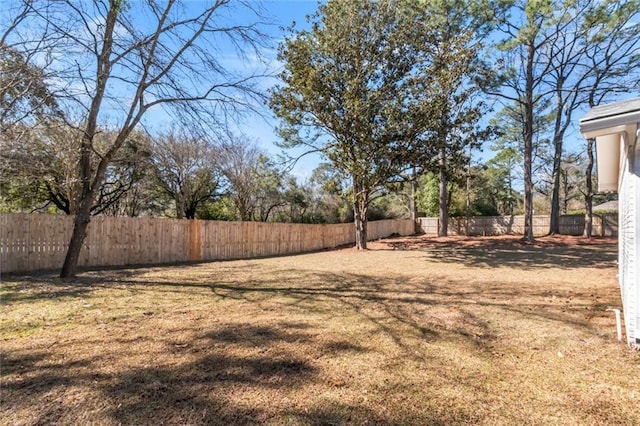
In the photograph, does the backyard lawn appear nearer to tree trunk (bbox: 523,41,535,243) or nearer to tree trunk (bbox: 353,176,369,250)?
tree trunk (bbox: 353,176,369,250)

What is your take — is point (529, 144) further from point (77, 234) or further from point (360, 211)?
point (77, 234)

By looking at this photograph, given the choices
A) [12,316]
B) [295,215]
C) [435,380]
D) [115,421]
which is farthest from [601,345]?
[295,215]

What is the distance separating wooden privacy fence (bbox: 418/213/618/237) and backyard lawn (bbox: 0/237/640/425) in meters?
20.5

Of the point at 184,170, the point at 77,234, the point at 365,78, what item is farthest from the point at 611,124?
the point at 184,170

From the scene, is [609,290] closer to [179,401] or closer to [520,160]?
[179,401]

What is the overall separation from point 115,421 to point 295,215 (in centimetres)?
1986

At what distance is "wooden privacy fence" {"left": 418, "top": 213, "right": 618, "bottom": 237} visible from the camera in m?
22.2

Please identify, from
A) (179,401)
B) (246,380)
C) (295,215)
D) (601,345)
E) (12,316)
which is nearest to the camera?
(179,401)

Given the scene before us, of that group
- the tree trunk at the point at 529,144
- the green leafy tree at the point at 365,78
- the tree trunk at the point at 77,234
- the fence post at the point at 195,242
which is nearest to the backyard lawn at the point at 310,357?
the tree trunk at the point at 77,234

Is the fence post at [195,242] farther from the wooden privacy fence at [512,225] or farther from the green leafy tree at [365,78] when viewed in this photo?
the wooden privacy fence at [512,225]

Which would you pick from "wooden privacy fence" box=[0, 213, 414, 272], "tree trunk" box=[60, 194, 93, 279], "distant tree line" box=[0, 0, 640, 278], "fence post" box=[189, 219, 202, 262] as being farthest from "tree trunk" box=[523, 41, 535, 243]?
"tree trunk" box=[60, 194, 93, 279]

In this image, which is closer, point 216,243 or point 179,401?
point 179,401

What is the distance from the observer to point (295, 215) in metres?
22.0

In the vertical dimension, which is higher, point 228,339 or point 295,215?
point 295,215
